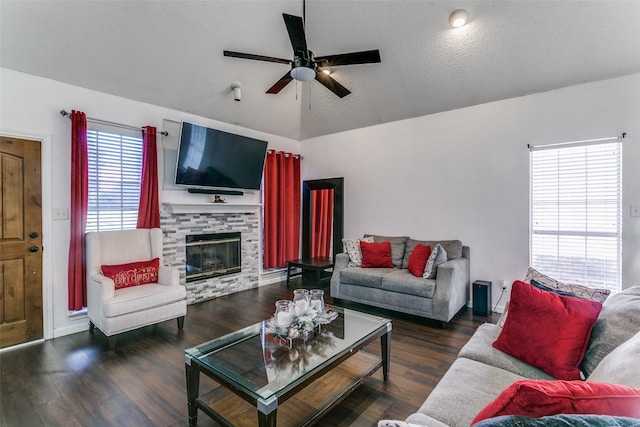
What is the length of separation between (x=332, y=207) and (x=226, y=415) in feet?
13.0

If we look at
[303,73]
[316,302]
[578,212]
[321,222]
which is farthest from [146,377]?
[578,212]

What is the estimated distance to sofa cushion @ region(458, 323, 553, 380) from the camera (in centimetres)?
155

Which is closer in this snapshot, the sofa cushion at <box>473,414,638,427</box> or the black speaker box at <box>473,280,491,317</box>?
the sofa cushion at <box>473,414,638,427</box>

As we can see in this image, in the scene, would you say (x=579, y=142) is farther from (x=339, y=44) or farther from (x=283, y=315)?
(x=283, y=315)

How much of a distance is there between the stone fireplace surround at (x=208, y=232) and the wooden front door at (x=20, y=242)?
123cm

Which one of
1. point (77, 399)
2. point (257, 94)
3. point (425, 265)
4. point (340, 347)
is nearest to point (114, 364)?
point (77, 399)

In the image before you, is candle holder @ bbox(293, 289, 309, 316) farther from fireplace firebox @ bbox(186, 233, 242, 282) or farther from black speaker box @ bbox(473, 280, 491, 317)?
fireplace firebox @ bbox(186, 233, 242, 282)

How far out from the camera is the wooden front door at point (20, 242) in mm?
2873

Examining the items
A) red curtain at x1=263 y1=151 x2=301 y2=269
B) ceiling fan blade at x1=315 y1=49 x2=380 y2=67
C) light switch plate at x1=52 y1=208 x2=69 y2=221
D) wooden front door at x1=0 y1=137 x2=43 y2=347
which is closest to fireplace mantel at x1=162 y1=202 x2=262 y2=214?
red curtain at x1=263 y1=151 x2=301 y2=269

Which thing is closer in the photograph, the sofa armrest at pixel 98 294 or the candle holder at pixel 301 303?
the candle holder at pixel 301 303

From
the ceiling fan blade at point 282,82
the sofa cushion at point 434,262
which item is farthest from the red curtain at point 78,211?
the sofa cushion at point 434,262

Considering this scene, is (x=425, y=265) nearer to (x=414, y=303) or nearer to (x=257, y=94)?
(x=414, y=303)

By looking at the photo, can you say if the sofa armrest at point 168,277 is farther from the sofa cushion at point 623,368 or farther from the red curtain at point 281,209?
the sofa cushion at point 623,368

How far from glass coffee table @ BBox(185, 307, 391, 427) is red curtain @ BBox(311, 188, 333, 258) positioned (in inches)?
127
